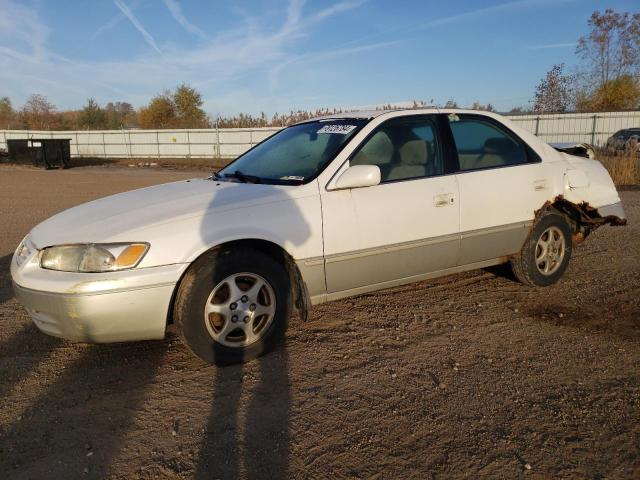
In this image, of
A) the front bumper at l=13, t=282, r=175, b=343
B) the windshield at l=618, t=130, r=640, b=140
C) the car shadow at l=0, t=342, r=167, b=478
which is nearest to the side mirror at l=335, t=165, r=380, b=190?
the front bumper at l=13, t=282, r=175, b=343

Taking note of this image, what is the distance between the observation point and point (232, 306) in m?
3.24

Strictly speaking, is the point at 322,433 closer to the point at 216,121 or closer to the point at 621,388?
the point at 621,388

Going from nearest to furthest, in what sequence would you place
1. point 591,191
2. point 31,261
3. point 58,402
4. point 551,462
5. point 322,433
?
point 551,462
point 322,433
point 58,402
point 31,261
point 591,191

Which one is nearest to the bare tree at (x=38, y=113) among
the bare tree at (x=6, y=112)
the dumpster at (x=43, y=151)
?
the bare tree at (x=6, y=112)

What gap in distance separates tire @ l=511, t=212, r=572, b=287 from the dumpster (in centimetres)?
2727

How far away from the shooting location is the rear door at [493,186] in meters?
4.16

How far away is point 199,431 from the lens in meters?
2.58

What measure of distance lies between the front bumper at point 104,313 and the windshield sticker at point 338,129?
5.88 ft

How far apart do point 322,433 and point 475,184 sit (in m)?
2.48

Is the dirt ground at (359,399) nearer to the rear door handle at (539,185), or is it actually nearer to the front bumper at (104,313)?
the front bumper at (104,313)

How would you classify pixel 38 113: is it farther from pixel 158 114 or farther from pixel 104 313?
pixel 104 313

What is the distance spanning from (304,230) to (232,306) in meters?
0.69

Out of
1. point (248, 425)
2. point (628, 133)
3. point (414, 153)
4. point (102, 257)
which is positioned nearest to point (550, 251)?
point (414, 153)

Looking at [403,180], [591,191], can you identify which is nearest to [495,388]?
[403,180]
